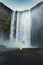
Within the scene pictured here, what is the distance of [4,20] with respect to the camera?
30.3m

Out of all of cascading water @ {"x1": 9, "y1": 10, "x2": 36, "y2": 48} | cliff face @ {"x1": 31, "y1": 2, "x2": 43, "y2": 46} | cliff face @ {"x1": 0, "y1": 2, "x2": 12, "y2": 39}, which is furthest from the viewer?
cascading water @ {"x1": 9, "y1": 10, "x2": 36, "y2": 48}

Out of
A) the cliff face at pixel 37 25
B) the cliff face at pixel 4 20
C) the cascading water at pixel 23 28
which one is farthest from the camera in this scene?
the cascading water at pixel 23 28

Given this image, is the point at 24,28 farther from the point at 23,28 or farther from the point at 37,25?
the point at 37,25

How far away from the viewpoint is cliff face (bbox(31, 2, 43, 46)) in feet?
97.8

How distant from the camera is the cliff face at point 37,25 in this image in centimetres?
2981

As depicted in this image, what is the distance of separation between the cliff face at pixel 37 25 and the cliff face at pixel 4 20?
132 inches

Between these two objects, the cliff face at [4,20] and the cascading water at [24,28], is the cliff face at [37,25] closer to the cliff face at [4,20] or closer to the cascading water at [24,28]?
the cascading water at [24,28]

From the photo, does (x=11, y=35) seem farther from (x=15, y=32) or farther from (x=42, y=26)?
(x=42, y=26)

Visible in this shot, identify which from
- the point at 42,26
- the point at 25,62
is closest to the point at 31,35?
the point at 42,26

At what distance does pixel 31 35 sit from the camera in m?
30.9

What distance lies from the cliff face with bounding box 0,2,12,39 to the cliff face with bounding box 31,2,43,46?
3345 millimetres

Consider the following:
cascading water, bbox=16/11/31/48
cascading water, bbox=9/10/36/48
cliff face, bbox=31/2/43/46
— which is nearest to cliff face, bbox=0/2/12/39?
cascading water, bbox=9/10/36/48

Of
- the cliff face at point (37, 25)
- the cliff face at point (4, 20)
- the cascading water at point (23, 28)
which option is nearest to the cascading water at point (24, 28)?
the cascading water at point (23, 28)

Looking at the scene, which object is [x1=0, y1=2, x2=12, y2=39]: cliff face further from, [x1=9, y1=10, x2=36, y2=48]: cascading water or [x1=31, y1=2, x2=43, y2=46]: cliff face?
[x1=31, y1=2, x2=43, y2=46]: cliff face
